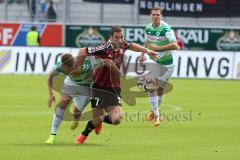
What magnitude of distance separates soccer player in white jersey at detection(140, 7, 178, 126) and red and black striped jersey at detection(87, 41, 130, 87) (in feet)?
10.6

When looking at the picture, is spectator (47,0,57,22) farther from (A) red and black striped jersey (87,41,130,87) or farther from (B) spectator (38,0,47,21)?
(A) red and black striped jersey (87,41,130,87)

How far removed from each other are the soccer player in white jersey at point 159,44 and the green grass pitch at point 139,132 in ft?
1.55

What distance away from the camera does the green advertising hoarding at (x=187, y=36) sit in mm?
40125

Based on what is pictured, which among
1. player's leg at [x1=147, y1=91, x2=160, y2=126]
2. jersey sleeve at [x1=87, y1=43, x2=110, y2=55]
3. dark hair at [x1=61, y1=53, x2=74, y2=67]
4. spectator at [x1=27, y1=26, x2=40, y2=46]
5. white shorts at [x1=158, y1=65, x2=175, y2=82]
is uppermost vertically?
jersey sleeve at [x1=87, y1=43, x2=110, y2=55]

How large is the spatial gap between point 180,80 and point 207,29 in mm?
7411

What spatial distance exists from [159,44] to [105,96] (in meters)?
4.14

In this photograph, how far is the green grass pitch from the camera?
12.9 m

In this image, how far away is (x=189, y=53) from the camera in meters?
33.8

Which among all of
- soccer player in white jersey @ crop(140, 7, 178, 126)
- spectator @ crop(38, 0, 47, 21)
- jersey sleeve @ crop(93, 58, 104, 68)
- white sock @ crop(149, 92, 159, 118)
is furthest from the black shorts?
spectator @ crop(38, 0, 47, 21)

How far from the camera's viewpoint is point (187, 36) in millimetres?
40469

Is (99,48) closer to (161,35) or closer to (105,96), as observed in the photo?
(105,96)

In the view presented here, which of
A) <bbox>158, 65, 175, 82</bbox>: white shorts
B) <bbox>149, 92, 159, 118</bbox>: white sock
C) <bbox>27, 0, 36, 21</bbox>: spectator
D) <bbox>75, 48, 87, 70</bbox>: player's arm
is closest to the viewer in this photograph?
<bbox>75, 48, 87, 70</bbox>: player's arm

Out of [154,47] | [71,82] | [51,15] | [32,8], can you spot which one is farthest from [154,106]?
[32,8]

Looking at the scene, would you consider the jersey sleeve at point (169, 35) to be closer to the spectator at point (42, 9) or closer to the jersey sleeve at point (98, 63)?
the jersey sleeve at point (98, 63)
